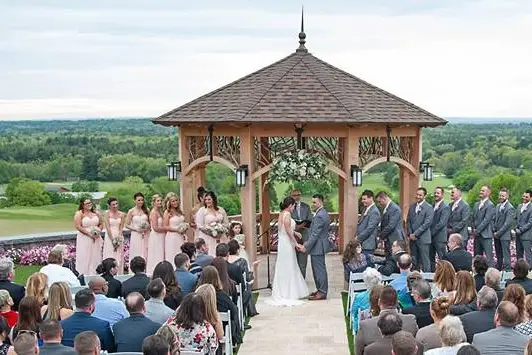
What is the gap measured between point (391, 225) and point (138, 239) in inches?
190

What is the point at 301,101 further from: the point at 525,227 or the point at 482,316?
the point at 482,316

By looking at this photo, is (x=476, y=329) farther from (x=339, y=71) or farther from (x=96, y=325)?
(x=339, y=71)

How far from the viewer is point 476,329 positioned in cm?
775

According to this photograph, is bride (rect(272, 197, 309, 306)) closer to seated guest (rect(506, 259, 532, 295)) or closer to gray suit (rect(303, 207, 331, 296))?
gray suit (rect(303, 207, 331, 296))

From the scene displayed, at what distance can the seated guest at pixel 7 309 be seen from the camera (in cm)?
819

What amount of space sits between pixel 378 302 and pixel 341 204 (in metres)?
9.65

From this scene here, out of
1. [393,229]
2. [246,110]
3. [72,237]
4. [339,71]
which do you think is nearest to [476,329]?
[393,229]

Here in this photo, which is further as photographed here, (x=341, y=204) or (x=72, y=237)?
(x=72, y=237)

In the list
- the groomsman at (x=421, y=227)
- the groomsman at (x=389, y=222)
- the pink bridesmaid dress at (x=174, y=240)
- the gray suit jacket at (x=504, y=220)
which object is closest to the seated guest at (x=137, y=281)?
the pink bridesmaid dress at (x=174, y=240)

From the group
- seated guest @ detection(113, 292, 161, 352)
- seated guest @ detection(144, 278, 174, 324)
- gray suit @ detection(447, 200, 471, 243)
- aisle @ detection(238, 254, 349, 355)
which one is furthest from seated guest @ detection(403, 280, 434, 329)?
gray suit @ detection(447, 200, 471, 243)

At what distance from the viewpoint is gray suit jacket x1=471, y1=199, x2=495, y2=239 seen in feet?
49.0

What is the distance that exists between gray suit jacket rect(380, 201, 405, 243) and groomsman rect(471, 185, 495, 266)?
74.3 inches

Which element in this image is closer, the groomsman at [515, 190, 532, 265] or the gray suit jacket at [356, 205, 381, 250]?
the gray suit jacket at [356, 205, 381, 250]

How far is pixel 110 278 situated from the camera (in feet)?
32.8
